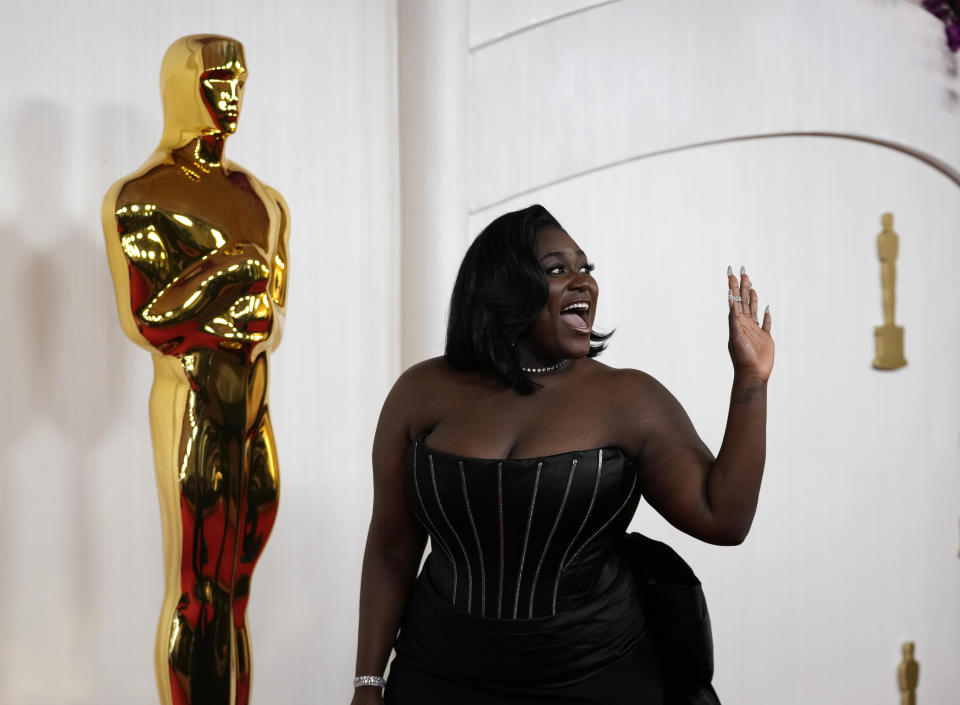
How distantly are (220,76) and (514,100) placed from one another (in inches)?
58.4

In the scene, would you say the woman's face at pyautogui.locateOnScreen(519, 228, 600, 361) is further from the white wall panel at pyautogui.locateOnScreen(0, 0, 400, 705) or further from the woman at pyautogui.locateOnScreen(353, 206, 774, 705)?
the white wall panel at pyautogui.locateOnScreen(0, 0, 400, 705)

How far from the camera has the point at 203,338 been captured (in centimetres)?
217

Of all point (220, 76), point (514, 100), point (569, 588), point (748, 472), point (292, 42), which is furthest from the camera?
point (514, 100)

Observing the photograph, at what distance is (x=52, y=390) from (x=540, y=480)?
141 cm

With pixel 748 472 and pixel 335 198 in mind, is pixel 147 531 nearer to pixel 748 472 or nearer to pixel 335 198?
pixel 335 198

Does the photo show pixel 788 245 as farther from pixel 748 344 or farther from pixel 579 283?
pixel 748 344

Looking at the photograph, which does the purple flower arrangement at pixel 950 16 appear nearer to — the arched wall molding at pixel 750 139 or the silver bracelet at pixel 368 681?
the arched wall molding at pixel 750 139

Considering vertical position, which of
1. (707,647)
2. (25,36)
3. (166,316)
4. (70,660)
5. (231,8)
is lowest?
(70,660)

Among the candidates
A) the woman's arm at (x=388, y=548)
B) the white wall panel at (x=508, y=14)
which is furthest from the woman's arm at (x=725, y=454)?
the white wall panel at (x=508, y=14)

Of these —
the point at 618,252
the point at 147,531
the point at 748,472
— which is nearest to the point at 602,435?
the point at 748,472

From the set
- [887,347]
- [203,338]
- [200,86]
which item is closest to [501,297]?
[203,338]

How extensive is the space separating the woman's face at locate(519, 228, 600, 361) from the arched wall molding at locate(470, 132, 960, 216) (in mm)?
1362

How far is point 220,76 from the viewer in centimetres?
221

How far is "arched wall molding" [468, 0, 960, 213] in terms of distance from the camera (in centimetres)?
352
